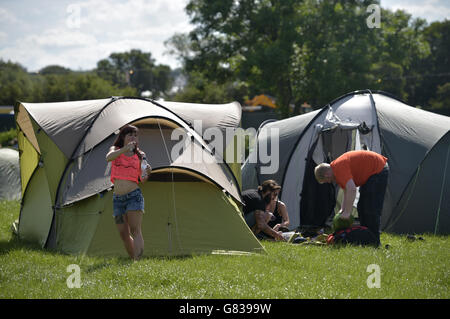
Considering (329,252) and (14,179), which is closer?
(329,252)

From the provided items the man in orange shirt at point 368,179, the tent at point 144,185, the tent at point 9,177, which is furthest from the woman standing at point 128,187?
the tent at point 9,177

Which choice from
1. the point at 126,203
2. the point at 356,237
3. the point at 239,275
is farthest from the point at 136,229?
the point at 356,237

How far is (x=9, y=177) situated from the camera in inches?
484

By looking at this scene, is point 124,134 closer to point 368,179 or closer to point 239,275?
point 239,275

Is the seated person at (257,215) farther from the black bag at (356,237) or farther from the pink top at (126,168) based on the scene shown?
the pink top at (126,168)

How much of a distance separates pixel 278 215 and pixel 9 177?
732 centimetres

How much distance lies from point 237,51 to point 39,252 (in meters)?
19.9

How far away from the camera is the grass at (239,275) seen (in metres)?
4.75

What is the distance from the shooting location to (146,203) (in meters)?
6.62

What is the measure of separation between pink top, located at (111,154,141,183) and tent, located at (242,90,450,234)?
3721mm
